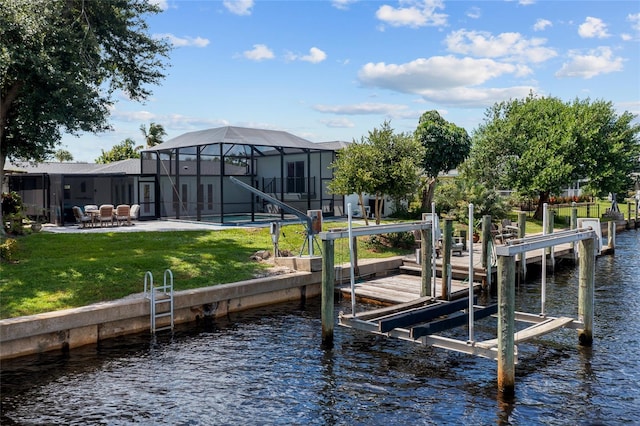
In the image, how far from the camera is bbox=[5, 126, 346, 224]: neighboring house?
27.7 m

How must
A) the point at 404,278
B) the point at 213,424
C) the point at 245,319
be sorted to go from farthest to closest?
1. the point at 404,278
2. the point at 245,319
3. the point at 213,424

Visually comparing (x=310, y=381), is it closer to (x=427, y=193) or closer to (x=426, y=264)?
(x=426, y=264)

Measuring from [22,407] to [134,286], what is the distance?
5.32 meters

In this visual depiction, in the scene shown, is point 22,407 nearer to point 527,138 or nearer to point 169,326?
point 169,326

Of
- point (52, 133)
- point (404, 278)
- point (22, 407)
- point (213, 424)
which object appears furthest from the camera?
point (52, 133)

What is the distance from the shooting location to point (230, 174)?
3008 centimetres

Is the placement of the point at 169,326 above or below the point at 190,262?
below

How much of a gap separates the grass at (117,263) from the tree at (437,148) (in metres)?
14.8

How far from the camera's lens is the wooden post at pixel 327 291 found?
36.5ft

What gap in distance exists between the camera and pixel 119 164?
3306 centimetres

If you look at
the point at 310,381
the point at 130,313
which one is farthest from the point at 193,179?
the point at 310,381

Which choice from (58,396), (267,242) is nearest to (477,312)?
(58,396)

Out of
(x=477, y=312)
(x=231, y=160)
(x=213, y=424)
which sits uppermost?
(x=231, y=160)

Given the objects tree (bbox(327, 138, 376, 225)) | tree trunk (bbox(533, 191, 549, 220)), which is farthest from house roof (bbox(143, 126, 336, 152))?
tree trunk (bbox(533, 191, 549, 220))
